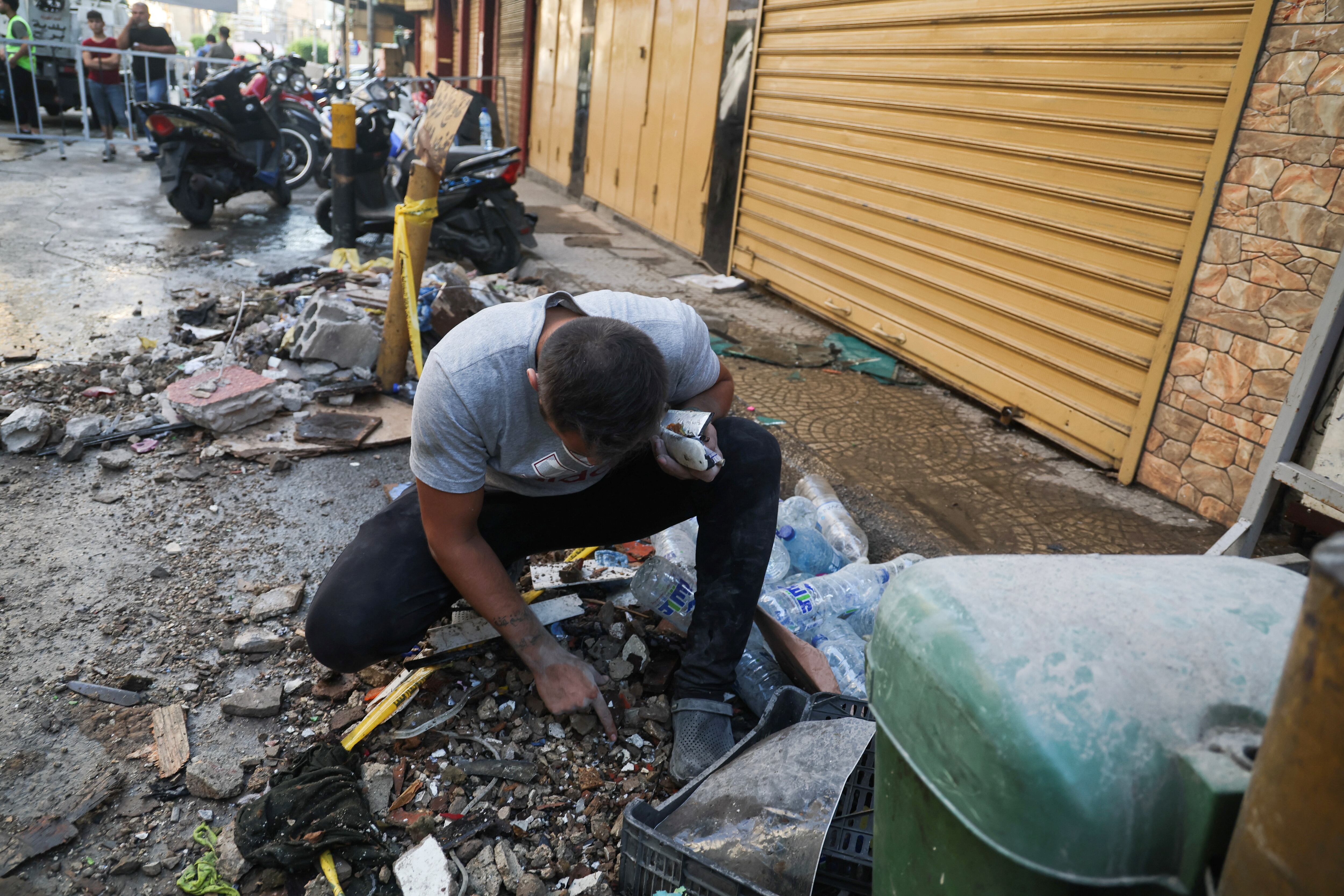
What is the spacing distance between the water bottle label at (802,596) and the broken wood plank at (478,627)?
64 cm

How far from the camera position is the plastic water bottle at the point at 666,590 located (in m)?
2.47

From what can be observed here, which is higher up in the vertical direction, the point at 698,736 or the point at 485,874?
the point at 698,736

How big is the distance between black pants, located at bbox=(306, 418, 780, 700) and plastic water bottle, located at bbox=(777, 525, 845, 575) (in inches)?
28.0

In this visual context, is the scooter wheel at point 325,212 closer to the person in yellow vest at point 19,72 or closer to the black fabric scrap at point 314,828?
the black fabric scrap at point 314,828

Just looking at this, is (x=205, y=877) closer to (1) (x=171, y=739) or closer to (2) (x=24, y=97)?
(1) (x=171, y=739)

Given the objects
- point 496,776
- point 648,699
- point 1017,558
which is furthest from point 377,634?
point 1017,558

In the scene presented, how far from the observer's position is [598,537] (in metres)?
2.33

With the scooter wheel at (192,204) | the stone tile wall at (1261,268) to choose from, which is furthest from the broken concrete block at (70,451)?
the scooter wheel at (192,204)

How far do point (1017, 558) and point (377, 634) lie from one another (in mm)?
1562

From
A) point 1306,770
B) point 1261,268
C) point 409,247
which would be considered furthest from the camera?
point 409,247

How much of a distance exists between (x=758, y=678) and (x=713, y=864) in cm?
81

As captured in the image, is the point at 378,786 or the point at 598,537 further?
the point at 598,537

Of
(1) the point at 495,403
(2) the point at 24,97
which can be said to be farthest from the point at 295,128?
(1) the point at 495,403

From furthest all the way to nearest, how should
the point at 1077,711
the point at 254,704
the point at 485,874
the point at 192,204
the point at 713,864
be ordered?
the point at 192,204
the point at 254,704
the point at 485,874
the point at 713,864
the point at 1077,711
